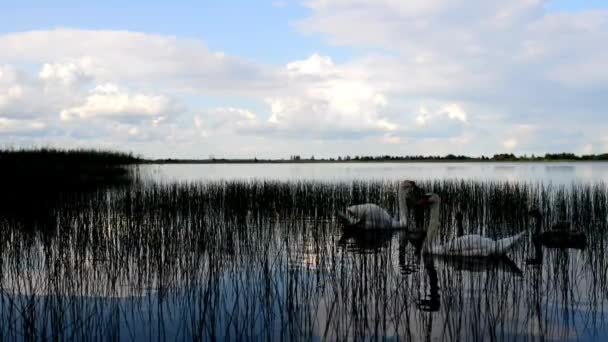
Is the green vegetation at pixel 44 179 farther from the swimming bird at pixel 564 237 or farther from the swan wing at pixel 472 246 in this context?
the swimming bird at pixel 564 237

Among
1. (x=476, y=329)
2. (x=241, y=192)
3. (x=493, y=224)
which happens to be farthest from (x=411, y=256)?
(x=241, y=192)

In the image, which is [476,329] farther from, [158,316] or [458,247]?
[458,247]

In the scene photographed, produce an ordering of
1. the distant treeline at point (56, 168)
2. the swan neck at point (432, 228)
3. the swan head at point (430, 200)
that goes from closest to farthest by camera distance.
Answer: the swan neck at point (432, 228) → the swan head at point (430, 200) → the distant treeline at point (56, 168)

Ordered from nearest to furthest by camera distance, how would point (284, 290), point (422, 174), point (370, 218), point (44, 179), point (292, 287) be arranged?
point (292, 287) → point (284, 290) → point (370, 218) → point (44, 179) → point (422, 174)

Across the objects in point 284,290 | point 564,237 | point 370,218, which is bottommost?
point 284,290

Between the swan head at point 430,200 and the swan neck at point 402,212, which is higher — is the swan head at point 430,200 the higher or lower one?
the higher one

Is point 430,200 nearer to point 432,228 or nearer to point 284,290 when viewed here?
point 432,228

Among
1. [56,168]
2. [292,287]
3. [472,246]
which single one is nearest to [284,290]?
[292,287]

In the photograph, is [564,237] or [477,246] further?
[564,237]

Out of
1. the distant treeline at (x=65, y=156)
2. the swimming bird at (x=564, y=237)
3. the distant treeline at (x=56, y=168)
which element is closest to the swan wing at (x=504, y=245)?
the swimming bird at (x=564, y=237)

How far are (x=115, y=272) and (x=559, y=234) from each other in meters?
7.69

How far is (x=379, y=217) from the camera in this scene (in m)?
12.5

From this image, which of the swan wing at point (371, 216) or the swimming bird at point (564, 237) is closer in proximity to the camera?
the swimming bird at point (564, 237)

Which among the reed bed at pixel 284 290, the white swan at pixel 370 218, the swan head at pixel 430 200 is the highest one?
the swan head at pixel 430 200
